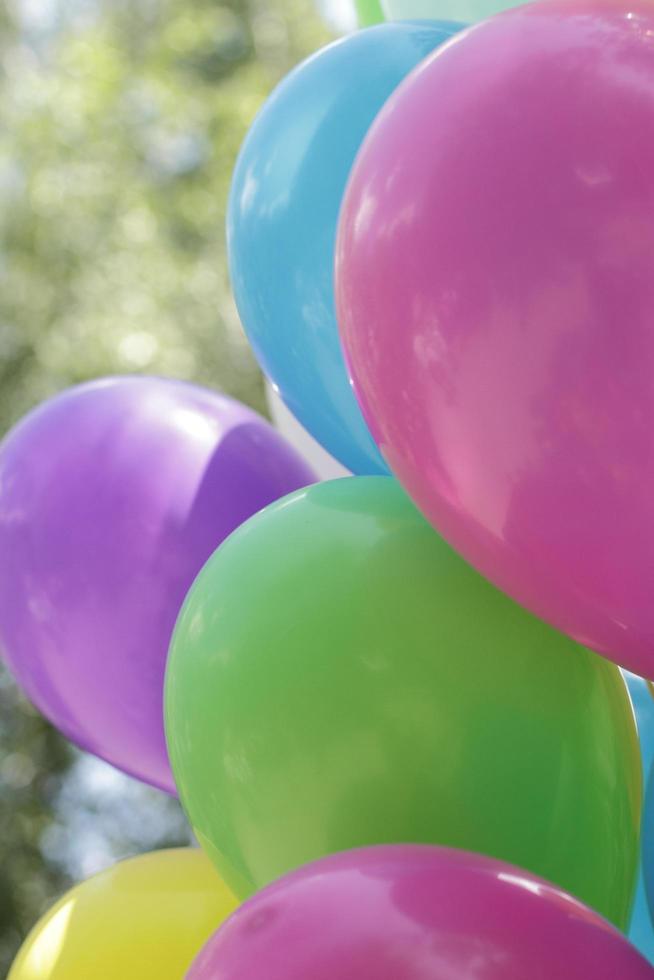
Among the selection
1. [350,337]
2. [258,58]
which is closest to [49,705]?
[350,337]

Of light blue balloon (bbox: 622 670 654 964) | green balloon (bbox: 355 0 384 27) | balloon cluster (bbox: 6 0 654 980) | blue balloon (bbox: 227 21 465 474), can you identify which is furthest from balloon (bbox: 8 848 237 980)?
green balloon (bbox: 355 0 384 27)

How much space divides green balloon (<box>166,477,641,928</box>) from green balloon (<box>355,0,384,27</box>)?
110 centimetres

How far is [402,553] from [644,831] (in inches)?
15.6

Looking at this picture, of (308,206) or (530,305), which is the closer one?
(530,305)

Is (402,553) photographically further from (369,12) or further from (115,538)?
(369,12)

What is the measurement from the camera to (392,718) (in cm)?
121

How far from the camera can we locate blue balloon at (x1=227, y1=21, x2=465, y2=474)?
1.50m

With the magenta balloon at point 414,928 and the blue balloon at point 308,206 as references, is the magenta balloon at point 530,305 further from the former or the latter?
the blue balloon at point 308,206

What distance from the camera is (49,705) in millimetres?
1742

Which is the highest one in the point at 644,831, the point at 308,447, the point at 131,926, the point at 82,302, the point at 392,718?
the point at 392,718

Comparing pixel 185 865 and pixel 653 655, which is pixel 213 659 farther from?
pixel 185 865

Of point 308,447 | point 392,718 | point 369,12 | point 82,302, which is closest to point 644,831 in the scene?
point 392,718

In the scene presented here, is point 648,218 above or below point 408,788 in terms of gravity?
above

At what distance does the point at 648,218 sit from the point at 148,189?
7.03m
